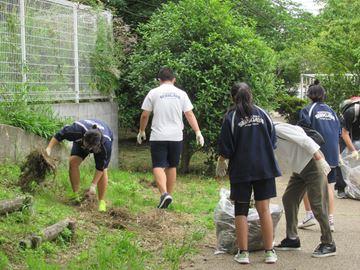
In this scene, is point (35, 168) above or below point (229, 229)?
above

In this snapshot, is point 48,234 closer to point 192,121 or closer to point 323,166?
point 323,166

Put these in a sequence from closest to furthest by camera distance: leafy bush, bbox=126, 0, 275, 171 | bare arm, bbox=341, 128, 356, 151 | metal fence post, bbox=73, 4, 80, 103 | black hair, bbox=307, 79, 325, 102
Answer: black hair, bbox=307, 79, 325, 102
bare arm, bbox=341, 128, 356, 151
metal fence post, bbox=73, 4, 80, 103
leafy bush, bbox=126, 0, 275, 171

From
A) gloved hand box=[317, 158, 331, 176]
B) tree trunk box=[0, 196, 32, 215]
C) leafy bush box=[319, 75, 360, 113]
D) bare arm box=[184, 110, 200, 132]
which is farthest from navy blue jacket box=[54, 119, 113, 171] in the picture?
leafy bush box=[319, 75, 360, 113]

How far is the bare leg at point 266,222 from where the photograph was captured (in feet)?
19.3

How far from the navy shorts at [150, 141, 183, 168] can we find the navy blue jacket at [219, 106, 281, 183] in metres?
2.50

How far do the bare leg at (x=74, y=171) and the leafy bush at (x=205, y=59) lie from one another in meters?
4.23

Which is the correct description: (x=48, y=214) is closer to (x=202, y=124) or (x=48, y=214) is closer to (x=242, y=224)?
(x=242, y=224)

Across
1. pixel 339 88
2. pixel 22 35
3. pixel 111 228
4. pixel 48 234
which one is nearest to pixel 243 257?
pixel 111 228

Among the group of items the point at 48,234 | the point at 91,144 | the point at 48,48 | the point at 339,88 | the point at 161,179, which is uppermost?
the point at 48,48

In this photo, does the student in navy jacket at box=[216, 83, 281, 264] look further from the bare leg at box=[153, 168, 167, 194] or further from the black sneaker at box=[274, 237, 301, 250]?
the bare leg at box=[153, 168, 167, 194]

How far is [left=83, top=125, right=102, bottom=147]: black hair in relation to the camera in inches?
279

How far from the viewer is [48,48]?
412 inches

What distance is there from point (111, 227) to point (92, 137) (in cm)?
110

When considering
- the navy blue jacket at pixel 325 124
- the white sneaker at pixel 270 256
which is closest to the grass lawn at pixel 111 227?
the white sneaker at pixel 270 256
